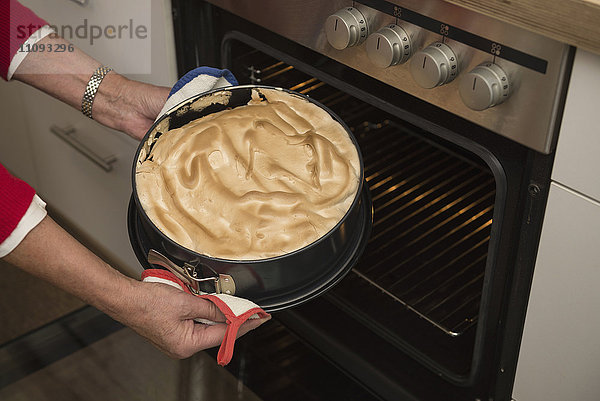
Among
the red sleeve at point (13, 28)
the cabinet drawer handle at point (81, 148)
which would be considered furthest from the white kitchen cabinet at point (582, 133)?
the cabinet drawer handle at point (81, 148)

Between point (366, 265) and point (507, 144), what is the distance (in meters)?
0.47

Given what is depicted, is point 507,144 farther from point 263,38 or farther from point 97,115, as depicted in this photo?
point 97,115

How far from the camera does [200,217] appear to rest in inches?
33.9

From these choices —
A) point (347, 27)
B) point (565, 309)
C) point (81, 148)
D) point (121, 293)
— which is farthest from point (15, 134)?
point (565, 309)

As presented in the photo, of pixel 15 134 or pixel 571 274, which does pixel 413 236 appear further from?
pixel 15 134

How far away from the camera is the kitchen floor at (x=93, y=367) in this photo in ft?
4.99

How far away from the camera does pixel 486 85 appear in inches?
30.0

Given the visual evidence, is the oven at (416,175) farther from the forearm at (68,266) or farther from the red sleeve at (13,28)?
the forearm at (68,266)

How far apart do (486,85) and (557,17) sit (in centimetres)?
11

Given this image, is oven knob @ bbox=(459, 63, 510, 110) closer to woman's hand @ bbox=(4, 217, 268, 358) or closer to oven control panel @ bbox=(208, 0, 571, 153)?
oven control panel @ bbox=(208, 0, 571, 153)

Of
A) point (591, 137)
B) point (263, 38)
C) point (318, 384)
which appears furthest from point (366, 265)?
point (591, 137)

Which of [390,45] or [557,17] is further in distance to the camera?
[390,45]

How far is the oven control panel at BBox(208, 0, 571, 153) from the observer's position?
2.43 ft

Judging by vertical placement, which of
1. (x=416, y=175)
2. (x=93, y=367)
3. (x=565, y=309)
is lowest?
(x=93, y=367)
